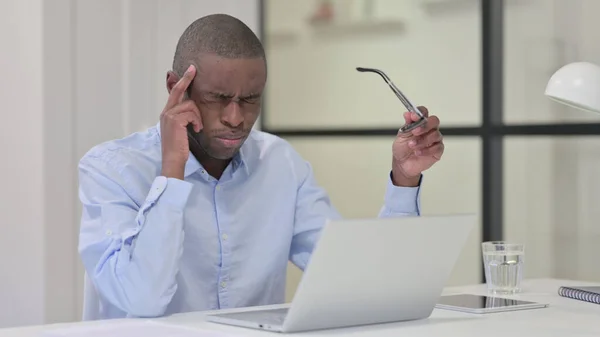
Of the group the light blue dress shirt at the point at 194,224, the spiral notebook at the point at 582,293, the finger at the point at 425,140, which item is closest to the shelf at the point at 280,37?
the light blue dress shirt at the point at 194,224

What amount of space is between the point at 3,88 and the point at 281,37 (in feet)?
3.23

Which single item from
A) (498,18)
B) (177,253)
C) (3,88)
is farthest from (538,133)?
(3,88)

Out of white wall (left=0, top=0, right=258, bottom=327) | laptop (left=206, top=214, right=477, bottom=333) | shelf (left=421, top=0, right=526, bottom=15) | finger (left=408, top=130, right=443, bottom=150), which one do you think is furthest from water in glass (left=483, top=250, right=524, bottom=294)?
white wall (left=0, top=0, right=258, bottom=327)

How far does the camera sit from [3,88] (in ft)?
10.3

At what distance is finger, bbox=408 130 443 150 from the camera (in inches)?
Answer: 74.3

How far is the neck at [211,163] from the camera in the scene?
1.95 m

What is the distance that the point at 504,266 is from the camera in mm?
1959

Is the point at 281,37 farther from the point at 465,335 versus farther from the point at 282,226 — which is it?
the point at 465,335

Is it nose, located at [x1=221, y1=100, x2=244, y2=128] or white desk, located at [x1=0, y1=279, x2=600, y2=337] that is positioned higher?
→ nose, located at [x1=221, y1=100, x2=244, y2=128]

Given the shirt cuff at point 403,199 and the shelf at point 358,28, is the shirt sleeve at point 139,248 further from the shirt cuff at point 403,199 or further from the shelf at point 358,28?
the shelf at point 358,28

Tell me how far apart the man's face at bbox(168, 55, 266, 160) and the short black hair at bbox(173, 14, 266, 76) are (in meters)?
0.02

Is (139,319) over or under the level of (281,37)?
under

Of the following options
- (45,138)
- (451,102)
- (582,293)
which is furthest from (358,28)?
(582,293)

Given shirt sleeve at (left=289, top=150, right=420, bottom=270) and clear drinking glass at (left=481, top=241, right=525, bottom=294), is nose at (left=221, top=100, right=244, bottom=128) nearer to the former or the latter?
shirt sleeve at (left=289, top=150, right=420, bottom=270)
